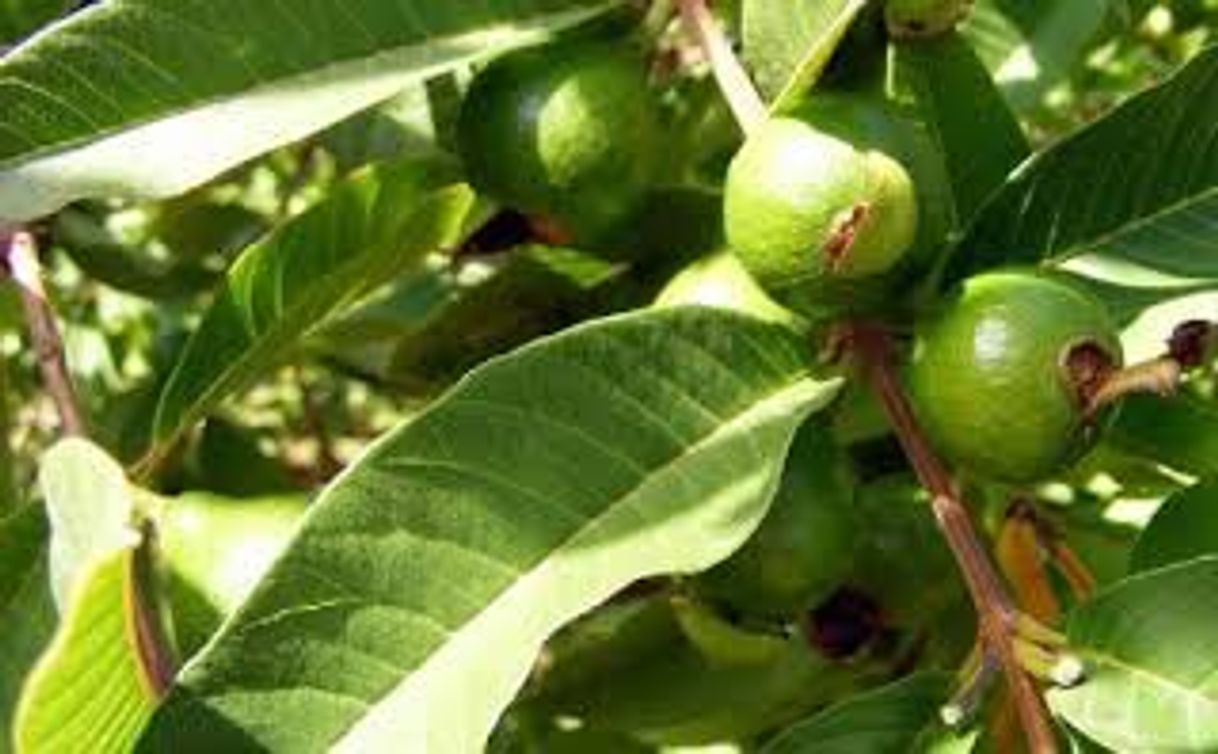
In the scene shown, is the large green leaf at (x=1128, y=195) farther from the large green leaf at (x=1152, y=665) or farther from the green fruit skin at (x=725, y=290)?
the large green leaf at (x=1152, y=665)

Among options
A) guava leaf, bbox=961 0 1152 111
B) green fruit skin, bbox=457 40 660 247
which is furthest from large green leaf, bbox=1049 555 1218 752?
guava leaf, bbox=961 0 1152 111

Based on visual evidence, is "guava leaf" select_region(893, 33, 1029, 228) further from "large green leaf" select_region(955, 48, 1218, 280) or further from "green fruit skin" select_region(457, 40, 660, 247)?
"green fruit skin" select_region(457, 40, 660, 247)

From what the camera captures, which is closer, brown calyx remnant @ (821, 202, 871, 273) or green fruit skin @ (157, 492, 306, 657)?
brown calyx remnant @ (821, 202, 871, 273)

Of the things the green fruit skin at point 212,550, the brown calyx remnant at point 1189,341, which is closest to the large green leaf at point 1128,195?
the brown calyx remnant at point 1189,341

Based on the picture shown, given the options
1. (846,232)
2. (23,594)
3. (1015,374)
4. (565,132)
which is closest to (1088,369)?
(1015,374)

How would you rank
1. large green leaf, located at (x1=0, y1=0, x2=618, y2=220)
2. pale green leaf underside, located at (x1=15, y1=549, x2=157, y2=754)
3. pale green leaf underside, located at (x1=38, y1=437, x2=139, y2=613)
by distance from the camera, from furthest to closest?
large green leaf, located at (x1=0, y1=0, x2=618, y2=220) < pale green leaf underside, located at (x1=38, y1=437, x2=139, y2=613) < pale green leaf underside, located at (x1=15, y1=549, x2=157, y2=754)

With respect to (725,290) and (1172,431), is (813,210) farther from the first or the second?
(1172,431)

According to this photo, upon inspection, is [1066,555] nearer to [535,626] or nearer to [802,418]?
[802,418]
